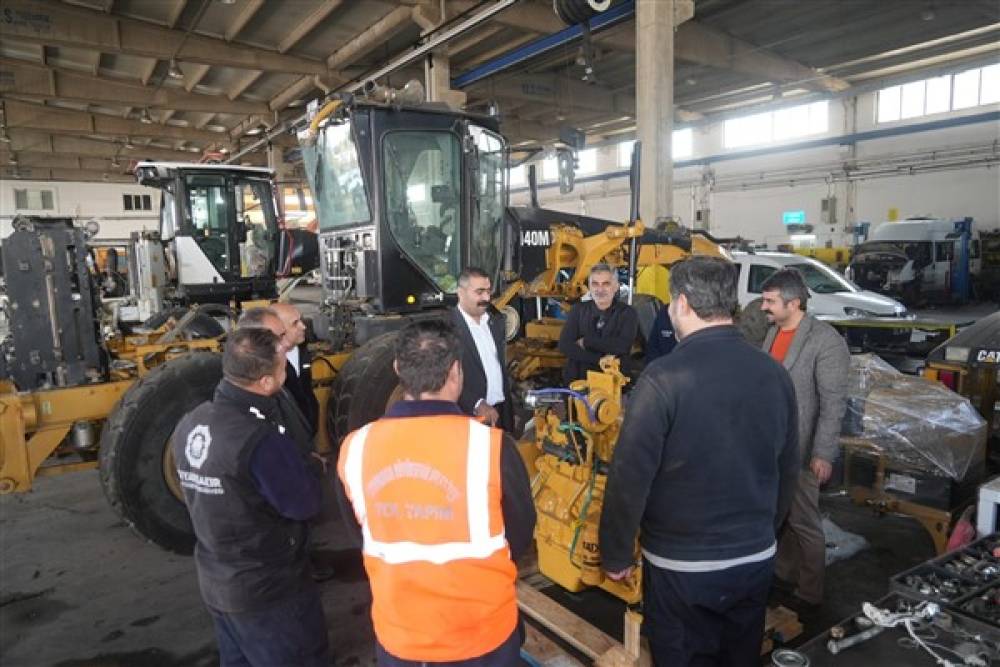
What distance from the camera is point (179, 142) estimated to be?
22.5m

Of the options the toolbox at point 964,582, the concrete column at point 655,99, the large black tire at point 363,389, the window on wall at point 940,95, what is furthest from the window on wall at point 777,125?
the toolbox at point 964,582

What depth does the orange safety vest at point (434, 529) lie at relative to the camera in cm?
150

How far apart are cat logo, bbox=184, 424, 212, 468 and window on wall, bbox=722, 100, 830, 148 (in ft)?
63.1

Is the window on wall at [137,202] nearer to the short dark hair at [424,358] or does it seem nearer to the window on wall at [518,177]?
the window on wall at [518,177]

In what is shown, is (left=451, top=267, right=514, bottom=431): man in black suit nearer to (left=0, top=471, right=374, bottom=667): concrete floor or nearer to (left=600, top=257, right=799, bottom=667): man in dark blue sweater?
(left=0, top=471, right=374, bottom=667): concrete floor

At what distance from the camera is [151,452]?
12.2 feet

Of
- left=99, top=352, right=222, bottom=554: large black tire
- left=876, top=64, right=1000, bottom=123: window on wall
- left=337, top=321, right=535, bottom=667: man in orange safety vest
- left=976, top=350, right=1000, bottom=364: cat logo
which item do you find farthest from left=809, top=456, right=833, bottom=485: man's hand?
left=876, top=64, right=1000, bottom=123: window on wall

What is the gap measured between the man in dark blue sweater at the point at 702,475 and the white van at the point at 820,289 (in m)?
7.56

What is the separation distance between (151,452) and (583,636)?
260cm

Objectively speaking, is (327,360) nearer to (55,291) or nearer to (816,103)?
(55,291)

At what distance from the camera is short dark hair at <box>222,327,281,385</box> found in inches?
82.0

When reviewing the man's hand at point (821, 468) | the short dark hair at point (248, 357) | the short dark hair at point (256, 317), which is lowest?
the man's hand at point (821, 468)

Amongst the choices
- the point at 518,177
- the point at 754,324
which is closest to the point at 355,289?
the point at 754,324

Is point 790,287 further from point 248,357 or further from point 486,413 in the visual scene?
point 248,357
